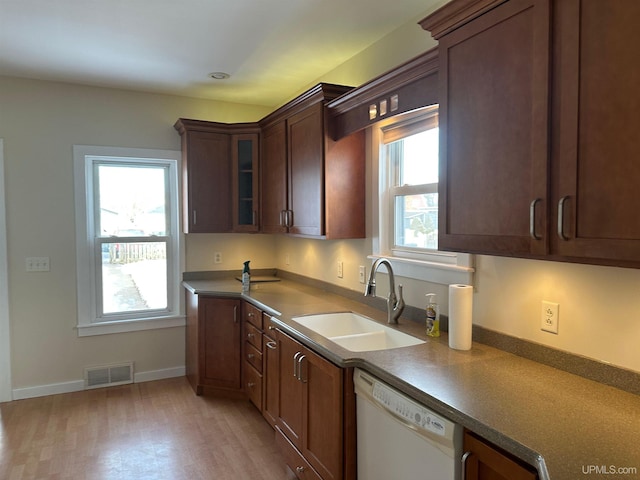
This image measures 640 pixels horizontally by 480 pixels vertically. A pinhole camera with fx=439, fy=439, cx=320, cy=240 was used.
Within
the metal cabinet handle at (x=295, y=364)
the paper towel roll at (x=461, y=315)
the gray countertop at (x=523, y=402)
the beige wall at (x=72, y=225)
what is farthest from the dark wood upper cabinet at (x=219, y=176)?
the paper towel roll at (x=461, y=315)

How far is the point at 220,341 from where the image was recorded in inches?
138

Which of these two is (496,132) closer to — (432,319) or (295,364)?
(432,319)

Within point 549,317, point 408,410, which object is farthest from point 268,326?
point 549,317

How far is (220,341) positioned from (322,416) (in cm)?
168

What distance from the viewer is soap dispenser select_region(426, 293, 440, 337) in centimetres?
214

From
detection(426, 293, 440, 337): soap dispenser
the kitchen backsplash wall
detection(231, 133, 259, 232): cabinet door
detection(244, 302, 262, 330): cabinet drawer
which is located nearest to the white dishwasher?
detection(426, 293, 440, 337): soap dispenser

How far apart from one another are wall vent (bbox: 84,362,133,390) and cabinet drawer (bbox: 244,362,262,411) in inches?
48.3

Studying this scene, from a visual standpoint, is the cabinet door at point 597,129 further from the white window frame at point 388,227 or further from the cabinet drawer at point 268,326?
the cabinet drawer at point 268,326

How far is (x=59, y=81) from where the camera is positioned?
357 centimetres

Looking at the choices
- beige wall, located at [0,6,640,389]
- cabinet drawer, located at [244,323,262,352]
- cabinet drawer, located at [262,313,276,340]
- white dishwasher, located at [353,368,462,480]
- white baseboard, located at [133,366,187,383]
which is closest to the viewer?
white dishwasher, located at [353,368,462,480]

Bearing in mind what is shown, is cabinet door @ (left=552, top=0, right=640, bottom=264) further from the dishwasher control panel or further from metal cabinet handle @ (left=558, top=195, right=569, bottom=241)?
the dishwasher control panel

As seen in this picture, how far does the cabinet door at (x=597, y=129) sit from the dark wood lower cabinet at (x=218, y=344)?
2640 mm

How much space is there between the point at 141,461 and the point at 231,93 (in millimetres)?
2969

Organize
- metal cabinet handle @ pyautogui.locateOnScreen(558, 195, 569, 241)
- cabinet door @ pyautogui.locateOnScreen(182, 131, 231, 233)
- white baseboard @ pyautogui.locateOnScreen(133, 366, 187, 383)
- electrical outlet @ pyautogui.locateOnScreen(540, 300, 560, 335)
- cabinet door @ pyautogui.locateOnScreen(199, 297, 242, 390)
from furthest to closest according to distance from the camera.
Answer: white baseboard @ pyautogui.locateOnScreen(133, 366, 187, 383) → cabinet door @ pyautogui.locateOnScreen(182, 131, 231, 233) → cabinet door @ pyautogui.locateOnScreen(199, 297, 242, 390) → electrical outlet @ pyautogui.locateOnScreen(540, 300, 560, 335) → metal cabinet handle @ pyautogui.locateOnScreen(558, 195, 569, 241)
